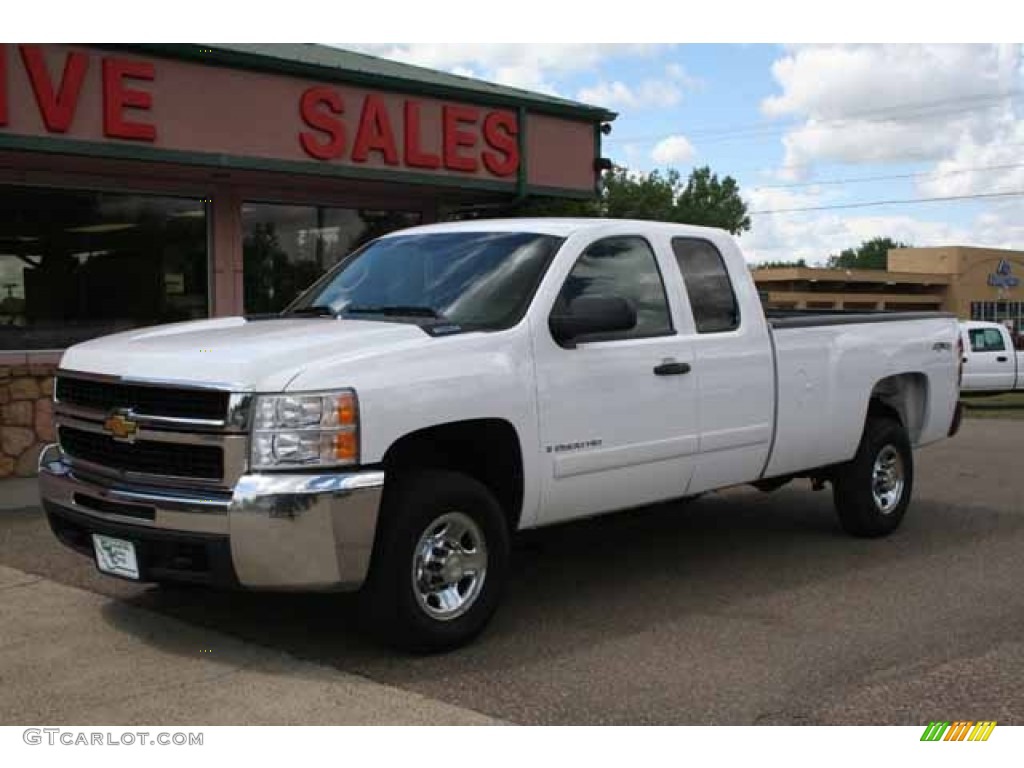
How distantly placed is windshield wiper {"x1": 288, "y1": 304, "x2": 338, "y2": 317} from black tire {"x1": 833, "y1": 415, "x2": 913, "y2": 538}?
371 centimetres

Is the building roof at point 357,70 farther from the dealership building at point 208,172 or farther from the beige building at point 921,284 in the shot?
the beige building at point 921,284

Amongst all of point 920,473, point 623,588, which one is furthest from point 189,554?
point 920,473

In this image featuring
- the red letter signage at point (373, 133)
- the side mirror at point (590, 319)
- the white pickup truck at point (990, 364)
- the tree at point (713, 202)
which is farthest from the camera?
the tree at point (713, 202)

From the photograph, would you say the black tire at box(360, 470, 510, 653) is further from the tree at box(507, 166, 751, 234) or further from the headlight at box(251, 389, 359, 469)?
the tree at box(507, 166, 751, 234)

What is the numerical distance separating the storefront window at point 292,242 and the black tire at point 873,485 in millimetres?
6815

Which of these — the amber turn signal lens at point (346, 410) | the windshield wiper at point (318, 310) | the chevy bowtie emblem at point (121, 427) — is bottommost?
the chevy bowtie emblem at point (121, 427)

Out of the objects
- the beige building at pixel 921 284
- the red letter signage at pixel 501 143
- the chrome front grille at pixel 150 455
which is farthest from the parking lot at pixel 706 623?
the beige building at pixel 921 284

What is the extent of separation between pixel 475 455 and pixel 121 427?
1.64 metres

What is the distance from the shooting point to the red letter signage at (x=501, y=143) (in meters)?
13.0

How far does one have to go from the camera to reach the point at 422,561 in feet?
17.5

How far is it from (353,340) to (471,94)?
790 cm
